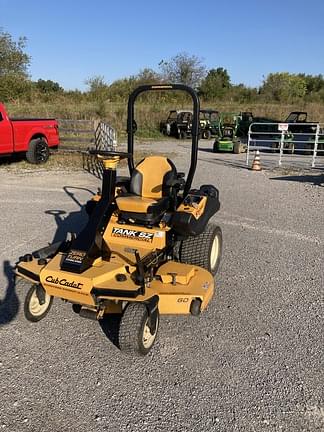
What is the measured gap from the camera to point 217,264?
4375 millimetres

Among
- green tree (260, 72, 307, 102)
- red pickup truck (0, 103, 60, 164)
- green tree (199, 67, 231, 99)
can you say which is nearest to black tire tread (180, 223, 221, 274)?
red pickup truck (0, 103, 60, 164)

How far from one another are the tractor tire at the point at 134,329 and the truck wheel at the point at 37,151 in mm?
9632

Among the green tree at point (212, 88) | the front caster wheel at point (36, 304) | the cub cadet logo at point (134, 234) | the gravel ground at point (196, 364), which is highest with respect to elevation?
the green tree at point (212, 88)

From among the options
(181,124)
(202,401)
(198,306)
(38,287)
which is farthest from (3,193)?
(181,124)

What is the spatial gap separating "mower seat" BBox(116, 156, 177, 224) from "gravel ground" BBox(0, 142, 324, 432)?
981mm

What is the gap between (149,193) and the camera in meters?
3.91

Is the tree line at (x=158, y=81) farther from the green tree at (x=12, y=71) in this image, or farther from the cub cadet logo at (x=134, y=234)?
the cub cadet logo at (x=134, y=234)

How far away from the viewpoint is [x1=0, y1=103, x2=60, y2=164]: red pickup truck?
10.5 metres

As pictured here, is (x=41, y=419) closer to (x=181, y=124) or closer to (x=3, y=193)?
(x=3, y=193)

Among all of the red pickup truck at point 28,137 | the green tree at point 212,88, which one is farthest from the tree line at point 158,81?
the red pickup truck at point 28,137

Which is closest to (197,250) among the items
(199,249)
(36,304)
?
(199,249)

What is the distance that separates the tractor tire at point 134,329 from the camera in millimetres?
2727

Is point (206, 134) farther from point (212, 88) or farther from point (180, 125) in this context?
point (212, 88)

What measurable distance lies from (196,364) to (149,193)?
69.3 inches
